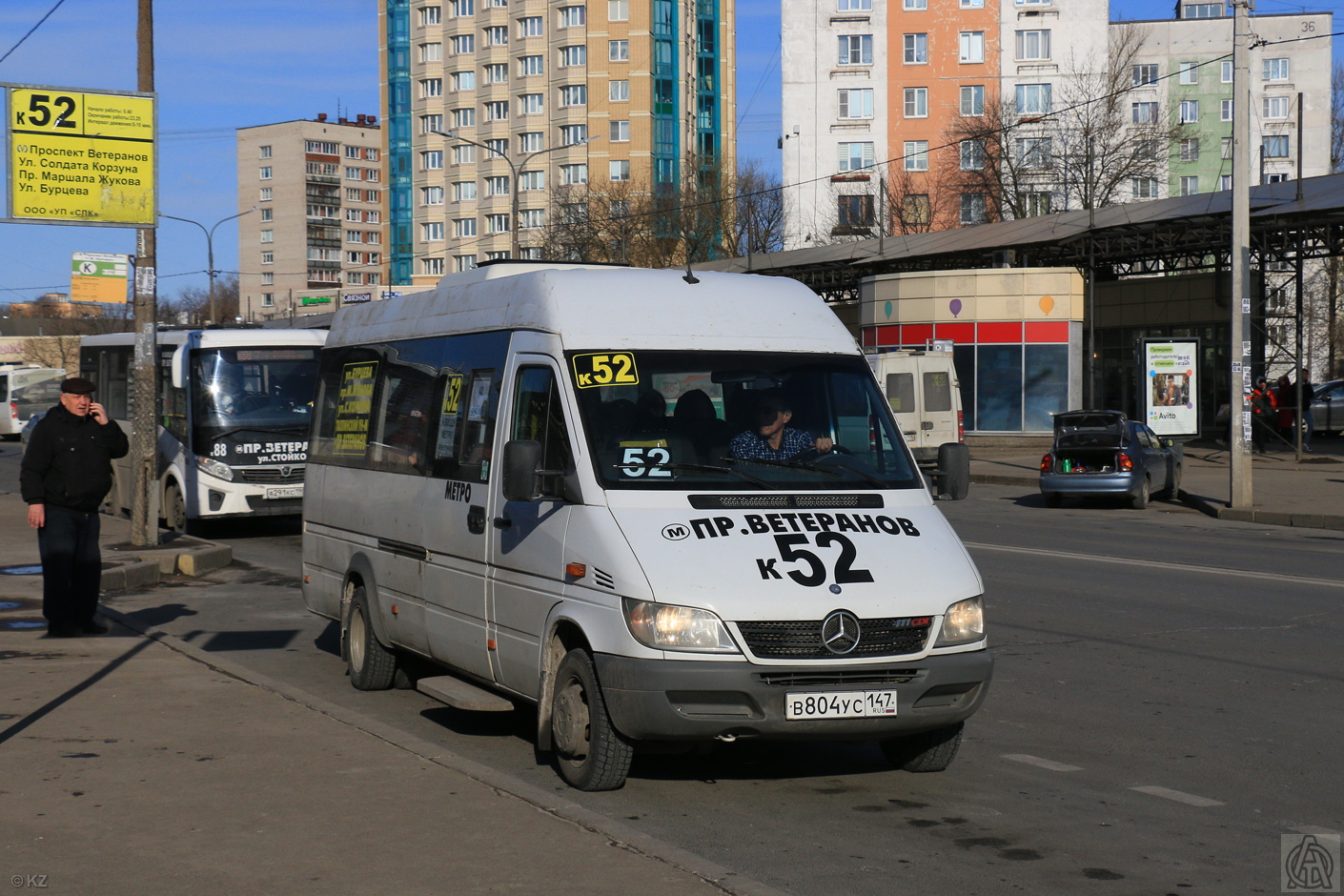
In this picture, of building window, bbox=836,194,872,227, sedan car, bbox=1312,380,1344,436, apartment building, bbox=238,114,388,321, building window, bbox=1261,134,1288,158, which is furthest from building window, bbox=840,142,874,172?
apartment building, bbox=238,114,388,321

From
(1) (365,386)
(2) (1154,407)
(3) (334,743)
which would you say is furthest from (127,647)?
(2) (1154,407)

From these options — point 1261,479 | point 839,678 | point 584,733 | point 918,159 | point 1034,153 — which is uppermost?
point 918,159

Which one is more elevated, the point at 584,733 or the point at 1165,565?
the point at 584,733

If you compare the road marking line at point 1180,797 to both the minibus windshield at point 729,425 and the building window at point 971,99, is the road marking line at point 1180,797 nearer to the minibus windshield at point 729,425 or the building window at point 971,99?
the minibus windshield at point 729,425

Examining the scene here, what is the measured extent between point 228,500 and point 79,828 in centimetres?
1389

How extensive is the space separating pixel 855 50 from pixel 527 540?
76334 mm

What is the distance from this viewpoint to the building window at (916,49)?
78562mm

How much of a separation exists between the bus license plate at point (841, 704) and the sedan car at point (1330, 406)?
40.3m

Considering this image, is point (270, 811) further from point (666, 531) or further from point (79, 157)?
point (79, 157)

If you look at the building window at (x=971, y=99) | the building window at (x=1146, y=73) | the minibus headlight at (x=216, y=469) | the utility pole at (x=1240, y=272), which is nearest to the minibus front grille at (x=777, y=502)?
the minibus headlight at (x=216, y=469)

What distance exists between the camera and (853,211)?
8000 centimetres

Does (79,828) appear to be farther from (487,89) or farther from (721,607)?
(487,89)

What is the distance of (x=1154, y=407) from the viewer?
99.3ft

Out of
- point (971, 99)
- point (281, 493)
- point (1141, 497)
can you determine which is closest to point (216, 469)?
point (281, 493)
